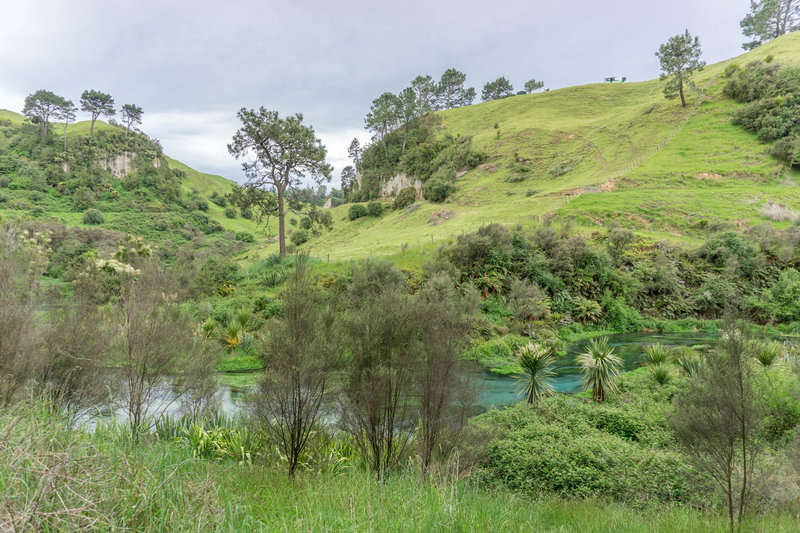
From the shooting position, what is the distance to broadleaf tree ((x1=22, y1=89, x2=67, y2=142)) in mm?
74625

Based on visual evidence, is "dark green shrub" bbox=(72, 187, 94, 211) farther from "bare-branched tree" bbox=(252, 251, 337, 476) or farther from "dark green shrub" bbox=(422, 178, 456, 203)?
"bare-branched tree" bbox=(252, 251, 337, 476)

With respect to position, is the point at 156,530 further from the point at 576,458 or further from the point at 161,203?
the point at 161,203

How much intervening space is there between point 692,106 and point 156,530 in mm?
80959

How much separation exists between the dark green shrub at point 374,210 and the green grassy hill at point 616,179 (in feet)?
4.59

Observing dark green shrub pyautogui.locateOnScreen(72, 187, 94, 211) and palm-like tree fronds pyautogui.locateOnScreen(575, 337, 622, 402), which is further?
dark green shrub pyautogui.locateOnScreen(72, 187, 94, 211)

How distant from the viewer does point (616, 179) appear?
4488 centimetres

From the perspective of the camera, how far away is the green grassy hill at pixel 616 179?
37188 millimetres

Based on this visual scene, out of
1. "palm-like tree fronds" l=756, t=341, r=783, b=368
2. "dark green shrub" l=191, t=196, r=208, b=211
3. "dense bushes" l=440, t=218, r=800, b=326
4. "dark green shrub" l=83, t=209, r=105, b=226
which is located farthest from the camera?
"dark green shrub" l=191, t=196, r=208, b=211

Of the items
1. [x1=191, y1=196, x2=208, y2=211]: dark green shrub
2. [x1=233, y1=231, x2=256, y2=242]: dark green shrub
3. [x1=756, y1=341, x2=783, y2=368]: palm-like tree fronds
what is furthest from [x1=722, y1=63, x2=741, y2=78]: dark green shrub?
[x1=191, y1=196, x2=208, y2=211]: dark green shrub

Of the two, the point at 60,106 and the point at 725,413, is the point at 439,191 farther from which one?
the point at 60,106

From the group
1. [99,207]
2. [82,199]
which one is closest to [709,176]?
[99,207]

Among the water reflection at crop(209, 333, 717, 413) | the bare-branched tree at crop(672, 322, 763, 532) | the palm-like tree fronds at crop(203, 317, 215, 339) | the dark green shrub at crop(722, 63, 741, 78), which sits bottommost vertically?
the water reflection at crop(209, 333, 717, 413)

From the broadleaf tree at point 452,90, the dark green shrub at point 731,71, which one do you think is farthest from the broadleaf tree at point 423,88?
the dark green shrub at point 731,71

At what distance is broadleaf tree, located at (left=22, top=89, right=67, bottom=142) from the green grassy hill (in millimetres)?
68931
